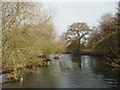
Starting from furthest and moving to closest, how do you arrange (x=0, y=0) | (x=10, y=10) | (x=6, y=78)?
1. (x=6, y=78)
2. (x=10, y=10)
3. (x=0, y=0)

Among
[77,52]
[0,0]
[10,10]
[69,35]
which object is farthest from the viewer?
[69,35]

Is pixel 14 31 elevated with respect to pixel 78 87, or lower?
elevated

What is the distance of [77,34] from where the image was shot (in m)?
41.2

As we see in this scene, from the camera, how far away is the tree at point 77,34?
39344 mm

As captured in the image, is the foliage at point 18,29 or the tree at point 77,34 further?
the tree at point 77,34

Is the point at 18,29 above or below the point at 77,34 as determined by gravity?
below

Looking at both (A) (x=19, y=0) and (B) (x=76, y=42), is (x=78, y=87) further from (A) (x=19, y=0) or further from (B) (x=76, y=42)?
(B) (x=76, y=42)

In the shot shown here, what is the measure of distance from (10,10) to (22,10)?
78 centimetres

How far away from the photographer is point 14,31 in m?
9.27

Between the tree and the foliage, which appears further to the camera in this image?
the tree

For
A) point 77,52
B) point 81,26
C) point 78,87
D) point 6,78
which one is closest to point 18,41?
point 6,78

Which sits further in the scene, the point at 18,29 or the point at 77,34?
the point at 77,34

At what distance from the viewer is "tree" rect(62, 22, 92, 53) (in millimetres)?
39344

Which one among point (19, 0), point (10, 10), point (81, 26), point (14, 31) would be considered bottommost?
point (14, 31)
